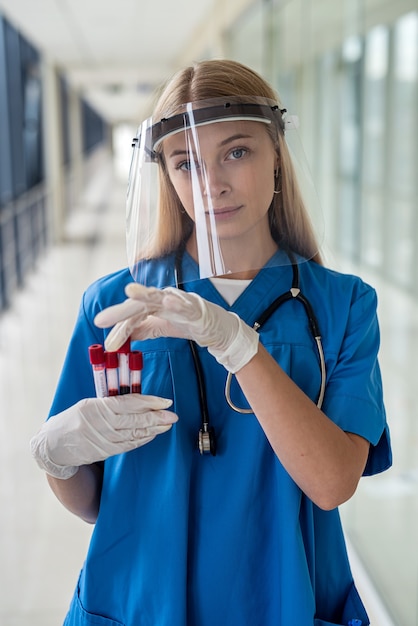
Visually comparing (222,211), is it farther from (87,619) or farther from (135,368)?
(87,619)

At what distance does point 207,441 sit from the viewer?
0.88m

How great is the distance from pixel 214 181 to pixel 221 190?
1cm

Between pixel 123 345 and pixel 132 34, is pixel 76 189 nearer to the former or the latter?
pixel 132 34

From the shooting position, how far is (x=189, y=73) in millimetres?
904

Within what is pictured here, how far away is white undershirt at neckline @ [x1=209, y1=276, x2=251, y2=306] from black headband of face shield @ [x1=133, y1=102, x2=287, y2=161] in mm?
197

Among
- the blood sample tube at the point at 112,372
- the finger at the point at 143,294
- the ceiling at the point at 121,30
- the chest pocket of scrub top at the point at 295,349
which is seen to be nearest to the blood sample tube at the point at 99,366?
the blood sample tube at the point at 112,372

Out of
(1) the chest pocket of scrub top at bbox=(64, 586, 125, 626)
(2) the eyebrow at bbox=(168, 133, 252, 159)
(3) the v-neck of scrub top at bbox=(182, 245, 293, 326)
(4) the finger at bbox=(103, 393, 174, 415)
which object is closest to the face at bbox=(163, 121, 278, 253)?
(2) the eyebrow at bbox=(168, 133, 252, 159)

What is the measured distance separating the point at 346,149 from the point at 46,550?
172cm

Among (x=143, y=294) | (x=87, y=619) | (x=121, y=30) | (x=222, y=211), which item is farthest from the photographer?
(x=121, y=30)

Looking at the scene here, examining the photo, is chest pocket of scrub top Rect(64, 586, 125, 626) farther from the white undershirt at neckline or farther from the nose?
the nose

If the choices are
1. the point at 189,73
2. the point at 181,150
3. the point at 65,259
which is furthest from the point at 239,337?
the point at 65,259

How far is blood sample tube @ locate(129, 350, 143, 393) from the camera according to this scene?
0.83 m

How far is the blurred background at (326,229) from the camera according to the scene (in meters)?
1.76

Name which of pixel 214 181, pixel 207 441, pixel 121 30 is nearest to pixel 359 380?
pixel 207 441
